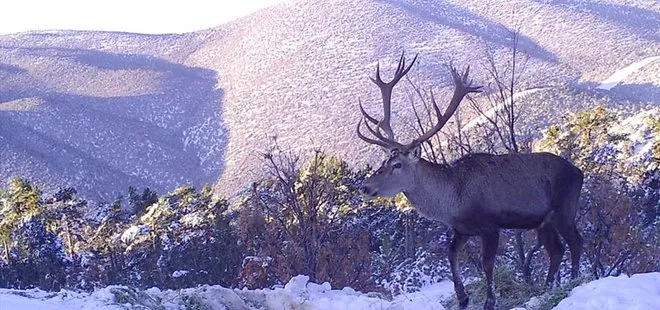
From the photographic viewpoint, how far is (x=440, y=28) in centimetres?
10931

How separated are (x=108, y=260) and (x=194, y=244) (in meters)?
6.75

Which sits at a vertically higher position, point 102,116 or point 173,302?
point 102,116

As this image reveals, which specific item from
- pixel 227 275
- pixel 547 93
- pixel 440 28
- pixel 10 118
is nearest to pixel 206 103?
pixel 10 118

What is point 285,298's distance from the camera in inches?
292

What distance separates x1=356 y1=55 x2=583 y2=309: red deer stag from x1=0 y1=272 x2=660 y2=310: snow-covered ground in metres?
1.01

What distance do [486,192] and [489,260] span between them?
773 mm

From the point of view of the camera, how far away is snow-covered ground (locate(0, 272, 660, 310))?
5.59 m

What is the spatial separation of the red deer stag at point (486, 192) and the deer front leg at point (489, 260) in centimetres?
1

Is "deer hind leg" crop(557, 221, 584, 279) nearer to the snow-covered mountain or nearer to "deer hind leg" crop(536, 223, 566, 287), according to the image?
"deer hind leg" crop(536, 223, 566, 287)

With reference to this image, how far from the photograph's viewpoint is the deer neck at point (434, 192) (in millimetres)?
8250

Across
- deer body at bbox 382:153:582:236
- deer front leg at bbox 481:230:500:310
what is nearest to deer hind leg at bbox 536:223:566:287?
deer body at bbox 382:153:582:236

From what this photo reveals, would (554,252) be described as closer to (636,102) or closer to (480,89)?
(480,89)

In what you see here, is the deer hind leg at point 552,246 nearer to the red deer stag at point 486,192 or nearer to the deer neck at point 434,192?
the red deer stag at point 486,192

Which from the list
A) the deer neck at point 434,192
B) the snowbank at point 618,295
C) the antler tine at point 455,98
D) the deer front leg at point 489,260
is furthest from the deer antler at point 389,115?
the snowbank at point 618,295
